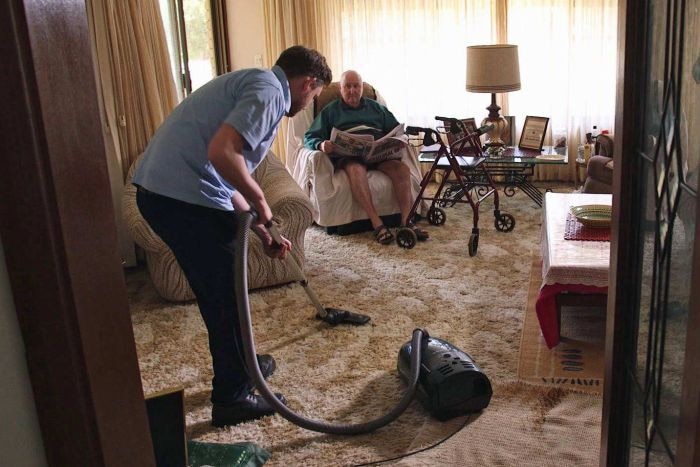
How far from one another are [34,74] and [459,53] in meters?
5.19

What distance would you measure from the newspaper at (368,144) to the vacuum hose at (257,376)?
7.34 feet

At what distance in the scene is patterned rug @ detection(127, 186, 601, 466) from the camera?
7.80ft

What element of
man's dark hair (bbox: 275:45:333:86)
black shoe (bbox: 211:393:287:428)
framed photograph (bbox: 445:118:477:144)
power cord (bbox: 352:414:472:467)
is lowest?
power cord (bbox: 352:414:472:467)

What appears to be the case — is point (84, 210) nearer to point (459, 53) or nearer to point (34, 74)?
point (34, 74)

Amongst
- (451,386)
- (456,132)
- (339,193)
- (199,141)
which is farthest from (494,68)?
(199,141)

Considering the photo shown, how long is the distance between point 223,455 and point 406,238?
2.29 metres

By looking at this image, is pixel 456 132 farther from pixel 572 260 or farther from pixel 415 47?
pixel 572 260

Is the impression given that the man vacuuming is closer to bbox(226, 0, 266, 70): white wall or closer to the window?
the window

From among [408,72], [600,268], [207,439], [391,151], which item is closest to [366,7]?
[408,72]

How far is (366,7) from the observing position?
225 inches

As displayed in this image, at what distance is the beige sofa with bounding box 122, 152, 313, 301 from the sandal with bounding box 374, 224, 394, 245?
0.79 m

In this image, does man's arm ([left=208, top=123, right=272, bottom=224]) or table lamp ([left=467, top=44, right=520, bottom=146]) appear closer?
man's arm ([left=208, top=123, right=272, bottom=224])

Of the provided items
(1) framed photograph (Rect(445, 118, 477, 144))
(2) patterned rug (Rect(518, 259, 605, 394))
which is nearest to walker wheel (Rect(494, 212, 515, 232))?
(1) framed photograph (Rect(445, 118, 477, 144))

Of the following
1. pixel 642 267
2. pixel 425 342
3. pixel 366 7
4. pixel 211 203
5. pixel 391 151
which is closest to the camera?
pixel 642 267
